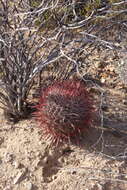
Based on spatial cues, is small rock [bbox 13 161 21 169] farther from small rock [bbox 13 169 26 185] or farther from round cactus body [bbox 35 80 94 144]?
round cactus body [bbox 35 80 94 144]

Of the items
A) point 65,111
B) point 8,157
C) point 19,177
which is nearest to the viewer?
point 65,111

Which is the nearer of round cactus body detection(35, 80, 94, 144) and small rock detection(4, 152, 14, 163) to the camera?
round cactus body detection(35, 80, 94, 144)

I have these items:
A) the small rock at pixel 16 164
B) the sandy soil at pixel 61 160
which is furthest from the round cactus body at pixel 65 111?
the small rock at pixel 16 164

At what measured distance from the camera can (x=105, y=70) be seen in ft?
13.3

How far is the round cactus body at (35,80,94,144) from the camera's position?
255 centimetres

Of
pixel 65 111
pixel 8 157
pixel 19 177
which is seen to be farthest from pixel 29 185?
pixel 65 111

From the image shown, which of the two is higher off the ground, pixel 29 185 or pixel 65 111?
pixel 65 111

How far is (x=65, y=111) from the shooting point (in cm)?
255

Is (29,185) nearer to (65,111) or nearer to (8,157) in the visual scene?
(8,157)

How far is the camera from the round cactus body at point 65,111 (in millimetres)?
2555

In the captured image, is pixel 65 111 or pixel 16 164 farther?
pixel 16 164

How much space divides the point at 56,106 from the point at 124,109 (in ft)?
3.79

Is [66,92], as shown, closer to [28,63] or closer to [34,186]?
[28,63]

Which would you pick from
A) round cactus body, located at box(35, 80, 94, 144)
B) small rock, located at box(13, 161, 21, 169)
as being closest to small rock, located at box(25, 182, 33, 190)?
small rock, located at box(13, 161, 21, 169)
